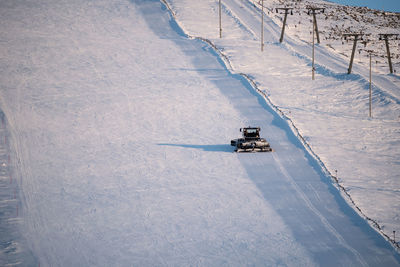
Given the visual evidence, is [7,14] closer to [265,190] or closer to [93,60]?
[93,60]

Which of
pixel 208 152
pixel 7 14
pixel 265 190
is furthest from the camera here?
pixel 7 14

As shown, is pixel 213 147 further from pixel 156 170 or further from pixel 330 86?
pixel 330 86

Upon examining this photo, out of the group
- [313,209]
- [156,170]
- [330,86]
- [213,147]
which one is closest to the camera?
[313,209]

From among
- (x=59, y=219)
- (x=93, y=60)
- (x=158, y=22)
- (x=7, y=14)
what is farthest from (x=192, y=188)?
(x=7, y=14)

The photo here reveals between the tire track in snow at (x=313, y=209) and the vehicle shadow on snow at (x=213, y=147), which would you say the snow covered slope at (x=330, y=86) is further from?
the vehicle shadow on snow at (x=213, y=147)

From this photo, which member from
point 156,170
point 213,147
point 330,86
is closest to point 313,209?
point 156,170
